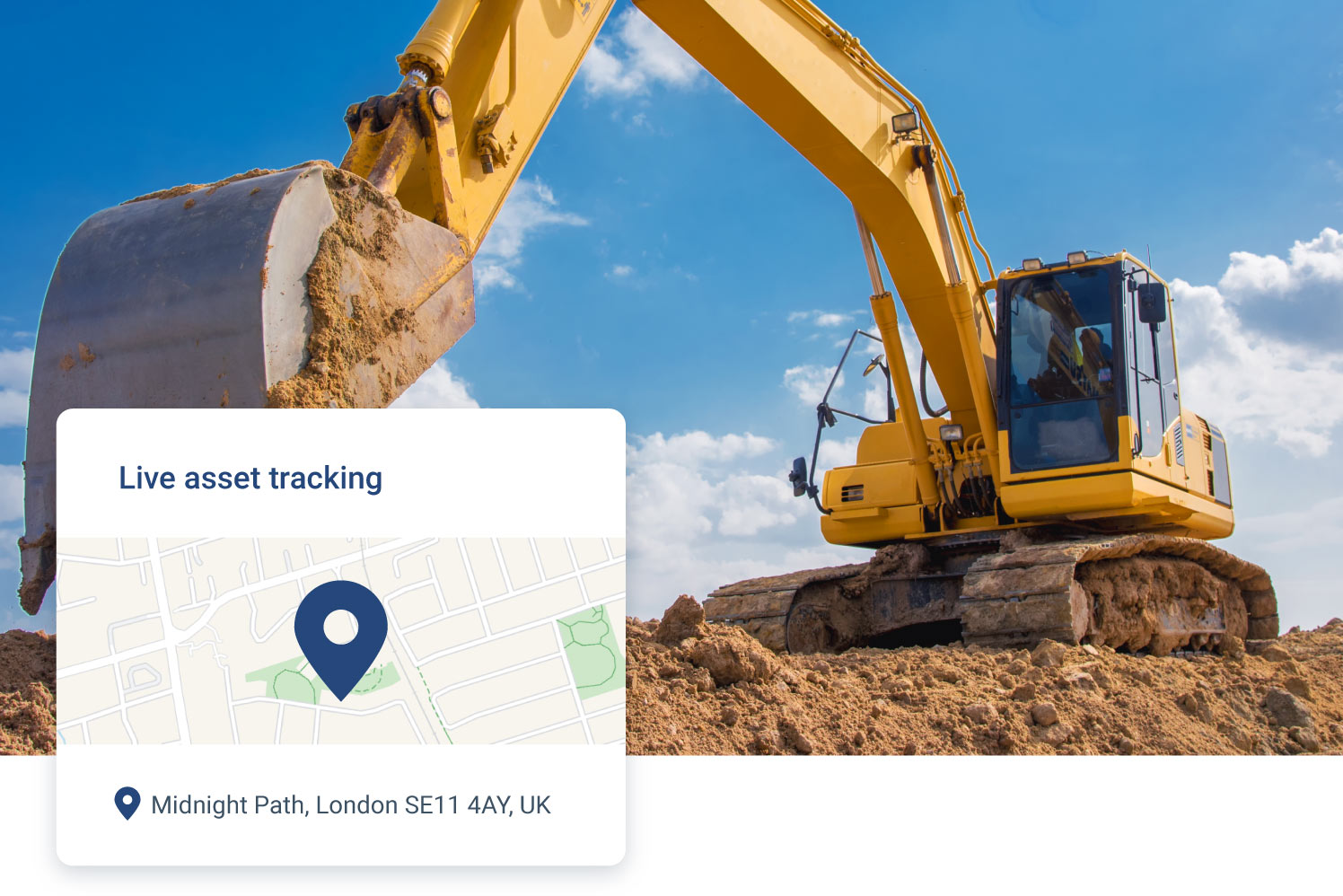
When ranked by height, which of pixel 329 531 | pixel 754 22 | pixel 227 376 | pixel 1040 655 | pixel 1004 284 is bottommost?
pixel 1040 655

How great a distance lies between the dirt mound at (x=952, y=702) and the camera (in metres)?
3.75

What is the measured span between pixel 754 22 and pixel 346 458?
4.93 meters

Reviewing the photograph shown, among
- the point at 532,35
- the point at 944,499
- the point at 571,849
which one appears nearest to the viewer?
the point at 571,849

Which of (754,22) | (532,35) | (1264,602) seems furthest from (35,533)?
(1264,602)

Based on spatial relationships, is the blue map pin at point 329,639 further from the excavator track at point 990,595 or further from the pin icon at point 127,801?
the excavator track at point 990,595

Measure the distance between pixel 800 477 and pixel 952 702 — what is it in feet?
14.5

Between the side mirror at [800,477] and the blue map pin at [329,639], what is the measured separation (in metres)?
7.20

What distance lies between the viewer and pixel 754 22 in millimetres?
6152

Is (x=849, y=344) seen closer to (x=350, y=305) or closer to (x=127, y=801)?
(x=350, y=305)

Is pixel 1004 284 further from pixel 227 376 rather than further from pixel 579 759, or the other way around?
pixel 579 759

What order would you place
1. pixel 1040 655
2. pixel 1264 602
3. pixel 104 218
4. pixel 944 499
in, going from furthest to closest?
pixel 1264 602 < pixel 944 499 < pixel 1040 655 < pixel 104 218

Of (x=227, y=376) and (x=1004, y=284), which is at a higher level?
(x=1004, y=284)

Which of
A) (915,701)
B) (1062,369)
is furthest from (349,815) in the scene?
(1062,369)

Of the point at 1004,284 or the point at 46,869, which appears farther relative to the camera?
the point at 1004,284
